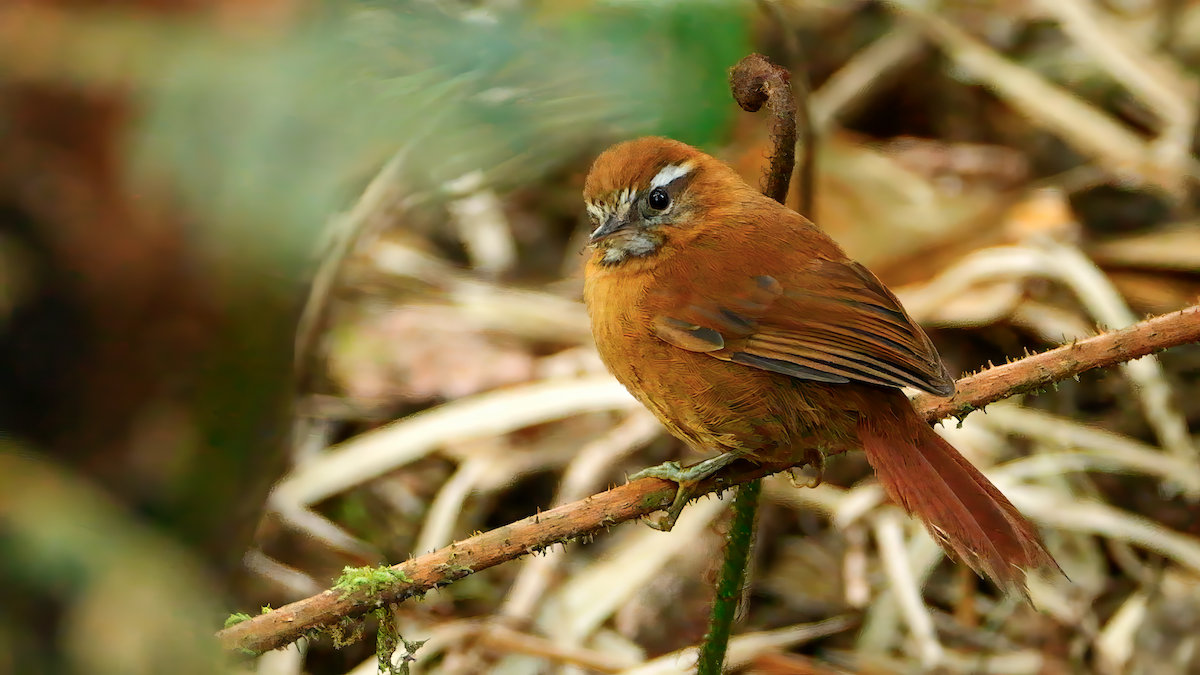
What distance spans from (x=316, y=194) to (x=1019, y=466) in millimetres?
2707

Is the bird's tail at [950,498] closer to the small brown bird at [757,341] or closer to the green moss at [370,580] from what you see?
the small brown bird at [757,341]

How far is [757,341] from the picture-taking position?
6.93ft

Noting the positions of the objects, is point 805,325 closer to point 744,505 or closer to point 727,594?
point 744,505

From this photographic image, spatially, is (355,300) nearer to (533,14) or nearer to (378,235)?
(378,235)

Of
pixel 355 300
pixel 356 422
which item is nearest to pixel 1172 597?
pixel 356 422

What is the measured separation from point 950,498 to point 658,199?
3.07ft

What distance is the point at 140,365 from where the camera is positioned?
3162 millimetres

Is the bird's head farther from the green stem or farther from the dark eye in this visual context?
the green stem

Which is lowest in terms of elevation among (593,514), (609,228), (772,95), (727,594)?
(727,594)

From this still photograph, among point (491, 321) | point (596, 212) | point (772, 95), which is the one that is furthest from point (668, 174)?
point (491, 321)

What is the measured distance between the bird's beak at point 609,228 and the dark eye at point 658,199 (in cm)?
7

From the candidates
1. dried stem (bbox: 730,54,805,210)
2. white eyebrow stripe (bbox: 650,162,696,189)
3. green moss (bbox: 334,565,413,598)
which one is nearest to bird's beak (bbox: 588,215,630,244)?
white eyebrow stripe (bbox: 650,162,696,189)

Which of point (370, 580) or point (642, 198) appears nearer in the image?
point (370, 580)

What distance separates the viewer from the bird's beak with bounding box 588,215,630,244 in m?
2.33
